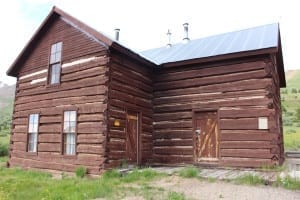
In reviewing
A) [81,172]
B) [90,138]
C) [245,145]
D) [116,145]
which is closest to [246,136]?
[245,145]

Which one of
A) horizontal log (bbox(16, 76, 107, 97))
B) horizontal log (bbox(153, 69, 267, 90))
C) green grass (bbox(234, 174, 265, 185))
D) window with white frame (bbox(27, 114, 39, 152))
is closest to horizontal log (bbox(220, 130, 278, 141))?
horizontal log (bbox(153, 69, 267, 90))

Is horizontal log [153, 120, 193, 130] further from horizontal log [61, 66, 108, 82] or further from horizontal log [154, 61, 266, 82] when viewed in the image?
horizontal log [61, 66, 108, 82]

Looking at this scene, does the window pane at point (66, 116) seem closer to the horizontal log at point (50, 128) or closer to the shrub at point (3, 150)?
the horizontal log at point (50, 128)

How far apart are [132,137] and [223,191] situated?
542cm

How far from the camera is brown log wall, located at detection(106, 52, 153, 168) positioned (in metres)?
11.4

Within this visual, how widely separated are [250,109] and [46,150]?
866 centimetres

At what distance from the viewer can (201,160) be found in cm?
1260

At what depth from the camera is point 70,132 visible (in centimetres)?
1229

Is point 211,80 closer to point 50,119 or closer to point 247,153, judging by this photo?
point 247,153

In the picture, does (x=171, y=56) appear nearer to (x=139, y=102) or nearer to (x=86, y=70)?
(x=139, y=102)

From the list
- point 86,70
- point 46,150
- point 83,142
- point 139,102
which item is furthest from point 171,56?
point 46,150

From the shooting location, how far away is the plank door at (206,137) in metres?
12.4

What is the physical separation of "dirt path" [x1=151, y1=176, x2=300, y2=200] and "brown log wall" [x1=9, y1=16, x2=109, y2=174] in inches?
131

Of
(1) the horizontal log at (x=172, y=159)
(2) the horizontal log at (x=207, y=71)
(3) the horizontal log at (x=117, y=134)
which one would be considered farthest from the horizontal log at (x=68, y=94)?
(1) the horizontal log at (x=172, y=159)
